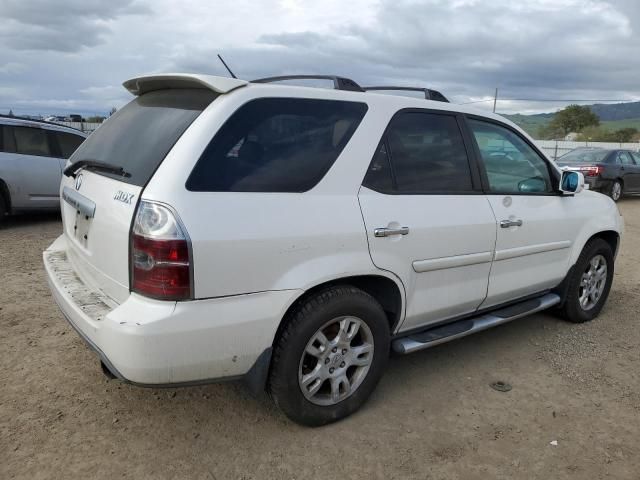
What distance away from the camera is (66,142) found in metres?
8.54

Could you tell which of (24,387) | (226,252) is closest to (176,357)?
(226,252)

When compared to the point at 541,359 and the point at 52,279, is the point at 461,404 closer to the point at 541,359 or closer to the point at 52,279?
the point at 541,359

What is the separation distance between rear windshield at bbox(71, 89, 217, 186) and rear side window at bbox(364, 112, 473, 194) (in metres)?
0.99

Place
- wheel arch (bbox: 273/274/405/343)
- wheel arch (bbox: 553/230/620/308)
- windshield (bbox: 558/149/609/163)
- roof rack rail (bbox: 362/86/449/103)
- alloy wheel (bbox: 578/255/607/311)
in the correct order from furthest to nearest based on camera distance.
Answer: windshield (bbox: 558/149/609/163), alloy wheel (bbox: 578/255/607/311), wheel arch (bbox: 553/230/620/308), roof rack rail (bbox: 362/86/449/103), wheel arch (bbox: 273/274/405/343)

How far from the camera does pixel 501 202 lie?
3592mm

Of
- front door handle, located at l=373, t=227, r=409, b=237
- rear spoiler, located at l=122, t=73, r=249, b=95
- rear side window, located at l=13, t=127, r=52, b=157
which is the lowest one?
front door handle, located at l=373, t=227, r=409, b=237

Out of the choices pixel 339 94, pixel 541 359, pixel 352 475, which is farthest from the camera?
pixel 541 359

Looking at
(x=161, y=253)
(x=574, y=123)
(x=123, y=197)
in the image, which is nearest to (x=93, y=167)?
(x=123, y=197)

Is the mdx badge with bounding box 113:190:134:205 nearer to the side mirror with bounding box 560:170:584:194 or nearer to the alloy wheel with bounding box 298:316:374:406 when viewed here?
the alloy wheel with bounding box 298:316:374:406

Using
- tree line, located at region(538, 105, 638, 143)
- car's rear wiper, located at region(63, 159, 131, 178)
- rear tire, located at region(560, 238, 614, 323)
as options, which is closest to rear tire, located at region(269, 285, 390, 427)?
car's rear wiper, located at region(63, 159, 131, 178)

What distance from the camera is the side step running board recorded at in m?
3.21

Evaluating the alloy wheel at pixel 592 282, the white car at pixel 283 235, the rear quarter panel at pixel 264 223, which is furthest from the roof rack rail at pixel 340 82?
the alloy wheel at pixel 592 282

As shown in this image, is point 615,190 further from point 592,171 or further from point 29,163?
point 29,163

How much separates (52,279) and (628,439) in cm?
336
